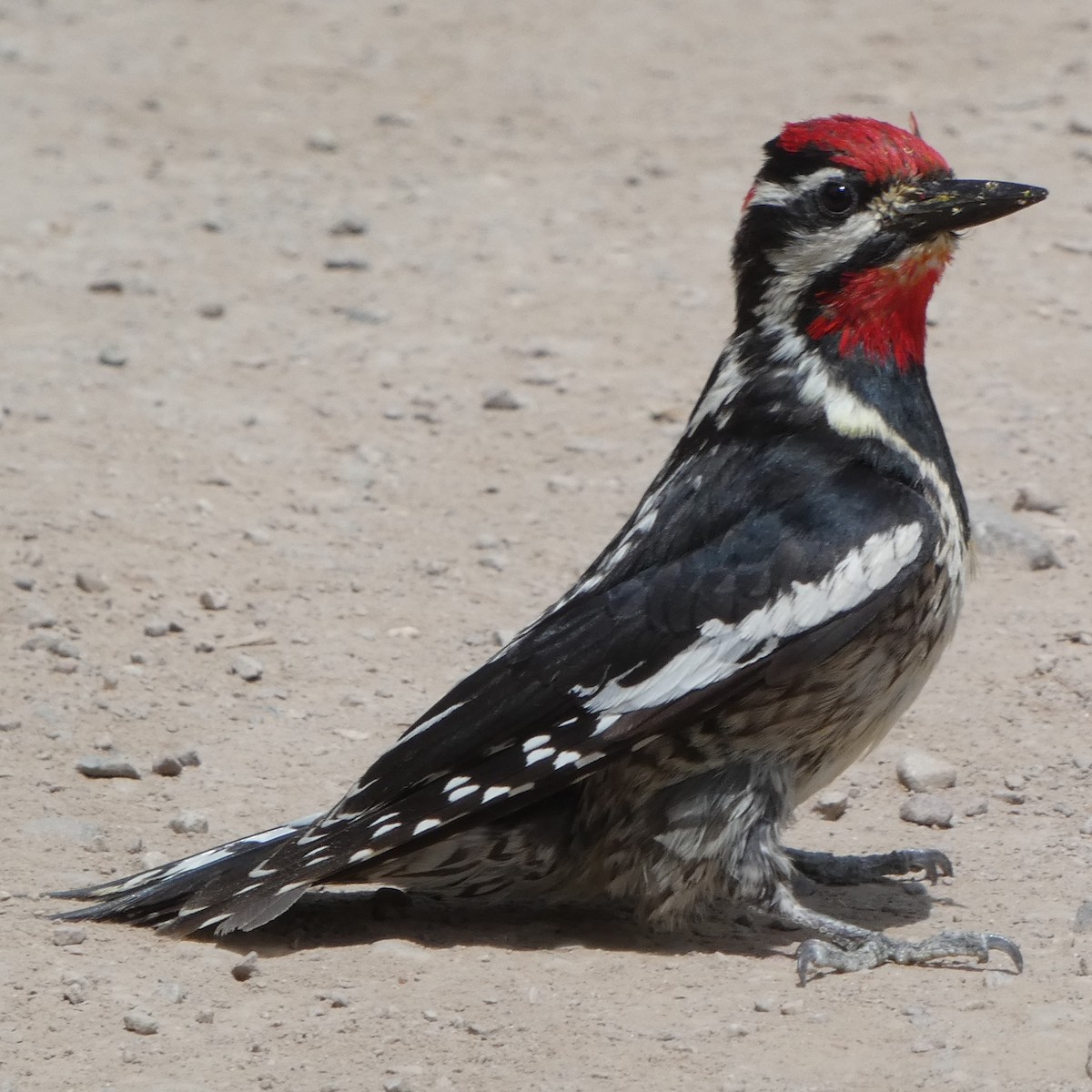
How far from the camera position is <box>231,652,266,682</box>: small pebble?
5.30 metres

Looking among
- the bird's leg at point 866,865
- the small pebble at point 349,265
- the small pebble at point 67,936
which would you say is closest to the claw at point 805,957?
the bird's leg at point 866,865

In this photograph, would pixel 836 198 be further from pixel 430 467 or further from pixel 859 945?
pixel 430 467

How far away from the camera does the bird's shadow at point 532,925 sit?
13.7ft

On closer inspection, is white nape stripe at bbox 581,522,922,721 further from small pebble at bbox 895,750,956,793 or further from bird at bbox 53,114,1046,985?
small pebble at bbox 895,750,956,793

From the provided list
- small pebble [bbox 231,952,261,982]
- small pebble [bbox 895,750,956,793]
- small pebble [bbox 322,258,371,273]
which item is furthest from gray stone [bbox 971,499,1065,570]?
small pebble [bbox 322,258,371,273]

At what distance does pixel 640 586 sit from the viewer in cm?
412

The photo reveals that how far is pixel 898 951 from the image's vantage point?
158 inches

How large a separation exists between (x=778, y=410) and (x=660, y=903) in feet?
3.57

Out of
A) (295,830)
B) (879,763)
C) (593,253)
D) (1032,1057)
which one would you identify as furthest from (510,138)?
(1032,1057)

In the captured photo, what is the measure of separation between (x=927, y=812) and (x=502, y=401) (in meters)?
2.72

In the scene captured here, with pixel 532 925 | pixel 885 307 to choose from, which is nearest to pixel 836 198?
pixel 885 307

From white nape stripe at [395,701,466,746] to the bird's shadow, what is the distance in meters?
0.44

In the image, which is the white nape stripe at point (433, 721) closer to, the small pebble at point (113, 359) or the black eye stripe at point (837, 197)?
the black eye stripe at point (837, 197)

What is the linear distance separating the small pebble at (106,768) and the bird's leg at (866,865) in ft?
5.21
